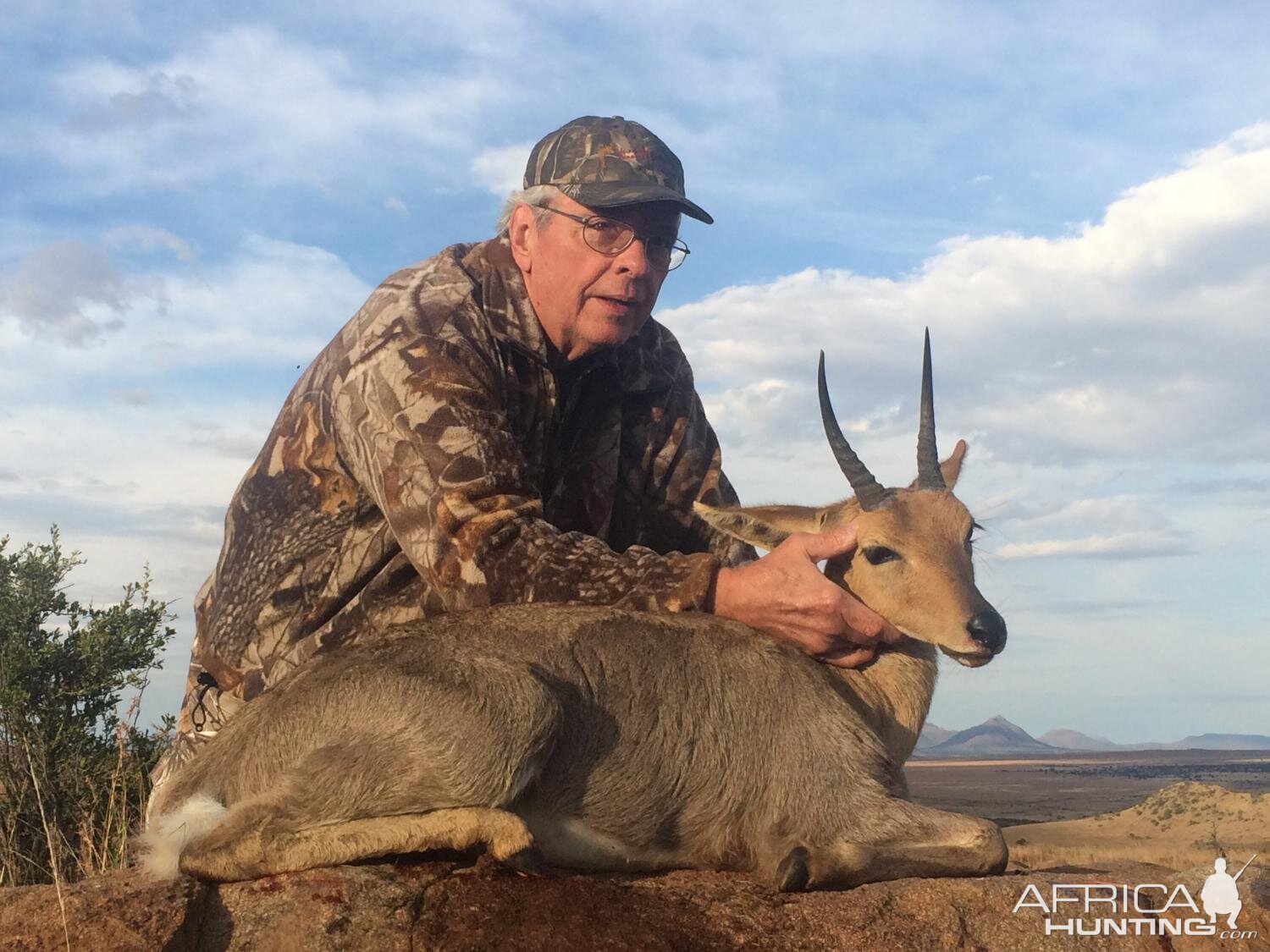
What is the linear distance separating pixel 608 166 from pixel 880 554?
2875mm

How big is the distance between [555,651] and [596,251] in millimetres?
2833

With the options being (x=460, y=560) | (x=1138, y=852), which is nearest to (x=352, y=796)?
(x=460, y=560)

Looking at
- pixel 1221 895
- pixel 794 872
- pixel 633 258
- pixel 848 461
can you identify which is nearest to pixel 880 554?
pixel 848 461

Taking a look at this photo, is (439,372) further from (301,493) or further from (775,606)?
(775,606)

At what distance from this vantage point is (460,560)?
21.1ft

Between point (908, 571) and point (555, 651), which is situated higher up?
point (908, 571)

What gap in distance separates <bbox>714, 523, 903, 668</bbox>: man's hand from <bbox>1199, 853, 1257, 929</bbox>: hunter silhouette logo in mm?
1939

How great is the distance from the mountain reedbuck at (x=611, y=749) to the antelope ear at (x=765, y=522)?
0.37 metres

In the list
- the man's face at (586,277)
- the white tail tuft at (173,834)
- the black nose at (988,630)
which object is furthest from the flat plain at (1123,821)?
the white tail tuft at (173,834)

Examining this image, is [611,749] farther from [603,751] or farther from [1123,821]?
[1123,821]

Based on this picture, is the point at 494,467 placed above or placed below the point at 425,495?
above

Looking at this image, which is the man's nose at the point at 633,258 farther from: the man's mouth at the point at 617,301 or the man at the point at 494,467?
the man's mouth at the point at 617,301

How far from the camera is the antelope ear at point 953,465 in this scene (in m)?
8.27

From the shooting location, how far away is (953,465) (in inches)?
328
